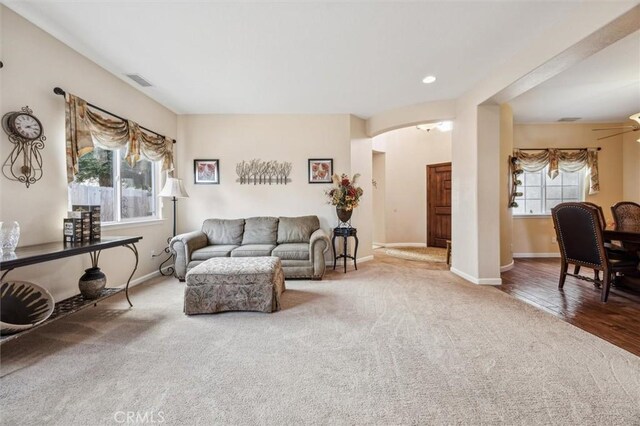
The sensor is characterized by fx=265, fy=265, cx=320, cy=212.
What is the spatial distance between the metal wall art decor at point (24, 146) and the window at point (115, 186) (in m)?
0.45

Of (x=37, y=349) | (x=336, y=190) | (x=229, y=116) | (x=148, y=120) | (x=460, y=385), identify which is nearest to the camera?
(x=460, y=385)

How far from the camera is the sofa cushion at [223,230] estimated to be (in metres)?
4.39

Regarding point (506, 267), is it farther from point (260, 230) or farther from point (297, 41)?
point (297, 41)

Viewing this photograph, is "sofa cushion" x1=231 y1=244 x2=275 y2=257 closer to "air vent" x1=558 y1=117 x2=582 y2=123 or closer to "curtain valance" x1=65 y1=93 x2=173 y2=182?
"curtain valance" x1=65 y1=93 x2=173 y2=182

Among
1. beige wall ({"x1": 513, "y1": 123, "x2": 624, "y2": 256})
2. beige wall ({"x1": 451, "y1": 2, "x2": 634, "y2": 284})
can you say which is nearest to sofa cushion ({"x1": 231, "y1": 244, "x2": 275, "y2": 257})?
beige wall ({"x1": 451, "y1": 2, "x2": 634, "y2": 284})

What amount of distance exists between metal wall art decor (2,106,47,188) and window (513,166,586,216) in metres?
7.57

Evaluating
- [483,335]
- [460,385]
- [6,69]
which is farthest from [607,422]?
[6,69]

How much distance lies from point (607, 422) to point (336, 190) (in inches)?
144

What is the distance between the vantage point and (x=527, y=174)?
5.75 m

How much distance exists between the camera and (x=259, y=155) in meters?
4.84

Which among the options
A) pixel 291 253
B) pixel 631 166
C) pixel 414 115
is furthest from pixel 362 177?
pixel 631 166

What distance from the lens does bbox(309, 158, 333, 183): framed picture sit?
4840 mm

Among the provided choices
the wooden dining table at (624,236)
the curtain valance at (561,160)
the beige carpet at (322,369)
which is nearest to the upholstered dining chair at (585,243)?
the wooden dining table at (624,236)

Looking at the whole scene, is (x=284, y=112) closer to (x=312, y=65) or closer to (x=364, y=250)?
(x=312, y=65)
